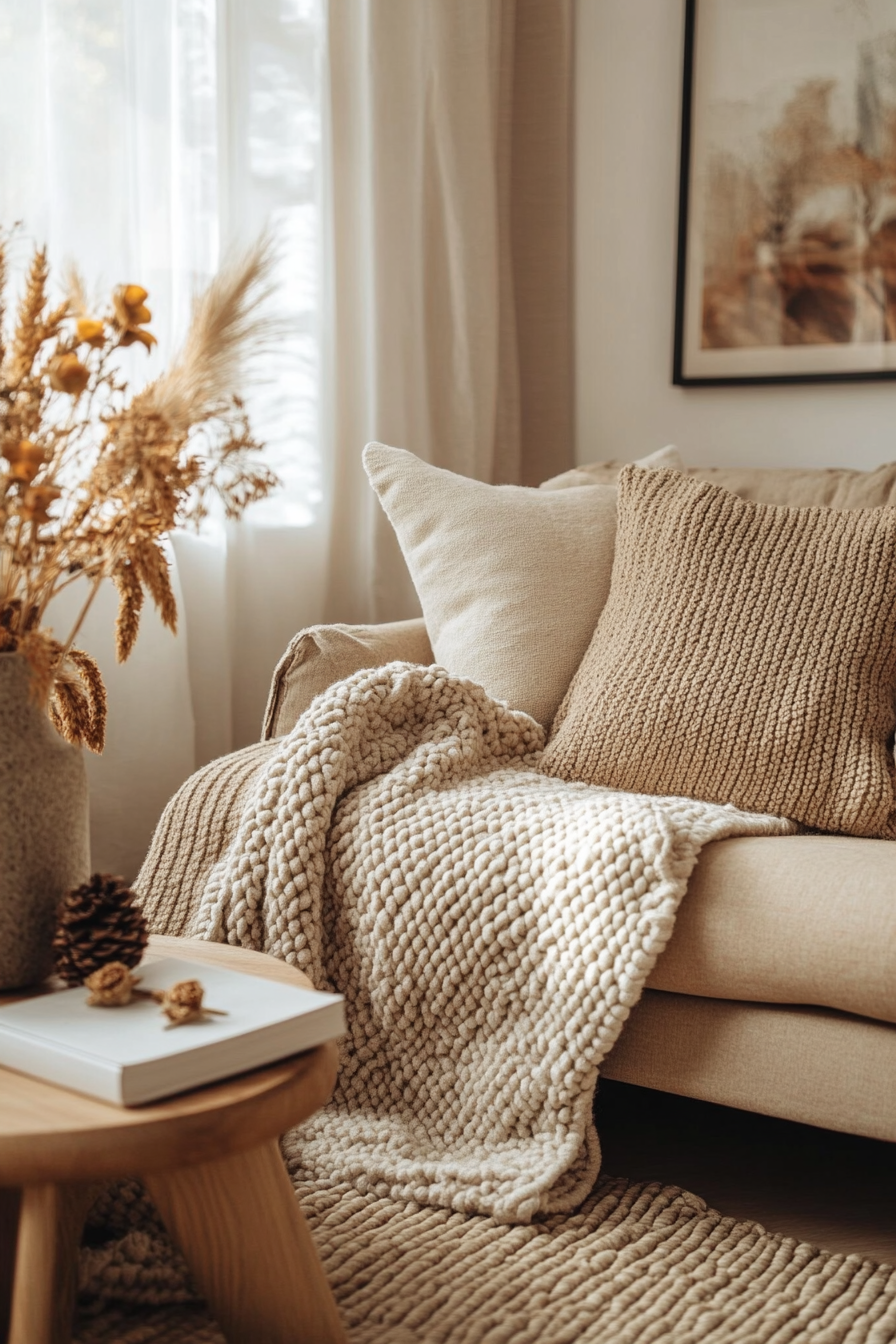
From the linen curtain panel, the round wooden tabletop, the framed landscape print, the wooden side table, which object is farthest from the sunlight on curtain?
the round wooden tabletop

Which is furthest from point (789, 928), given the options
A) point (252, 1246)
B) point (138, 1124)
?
point (138, 1124)

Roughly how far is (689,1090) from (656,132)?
81.7 inches

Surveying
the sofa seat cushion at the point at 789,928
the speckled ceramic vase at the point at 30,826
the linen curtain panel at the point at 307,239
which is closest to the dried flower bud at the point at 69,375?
the speckled ceramic vase at the point at 30,826

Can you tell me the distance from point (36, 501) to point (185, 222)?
1480 mm

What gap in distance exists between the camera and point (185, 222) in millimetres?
2283

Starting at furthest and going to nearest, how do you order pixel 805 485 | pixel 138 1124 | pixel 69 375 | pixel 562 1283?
pixel 805 485
pixel 562 1283
pixel 69 375
pixel 138 1124

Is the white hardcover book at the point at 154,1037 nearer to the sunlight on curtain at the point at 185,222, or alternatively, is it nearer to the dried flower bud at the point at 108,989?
the dried flower bud at the point at 108,989

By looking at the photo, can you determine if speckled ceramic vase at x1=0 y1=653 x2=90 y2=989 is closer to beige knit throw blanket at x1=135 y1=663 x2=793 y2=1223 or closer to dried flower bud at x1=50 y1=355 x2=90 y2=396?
dried flower bud at x1=50 y1=355 x2=90 y2=396

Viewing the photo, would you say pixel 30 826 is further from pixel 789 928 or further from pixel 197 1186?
pixel 789 928

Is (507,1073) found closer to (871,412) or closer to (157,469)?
(157,469)

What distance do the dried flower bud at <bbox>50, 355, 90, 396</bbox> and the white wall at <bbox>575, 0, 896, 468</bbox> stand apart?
1.95 metres

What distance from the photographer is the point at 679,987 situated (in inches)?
56.9

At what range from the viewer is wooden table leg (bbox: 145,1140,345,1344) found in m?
1.05

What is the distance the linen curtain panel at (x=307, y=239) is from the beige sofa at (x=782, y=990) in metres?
1.07
